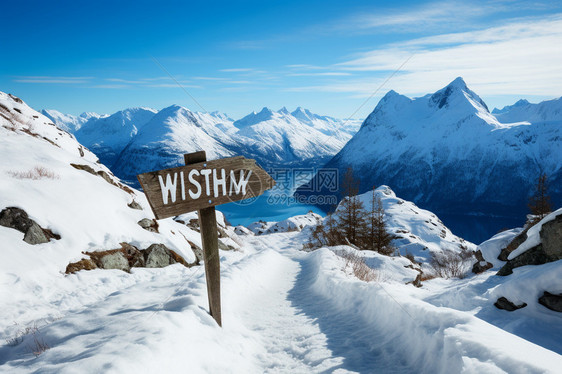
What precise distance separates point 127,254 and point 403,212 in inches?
3844

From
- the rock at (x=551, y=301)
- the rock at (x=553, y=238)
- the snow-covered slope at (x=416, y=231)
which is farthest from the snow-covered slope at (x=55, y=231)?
the snow-covered slope at (x=416, y=231)

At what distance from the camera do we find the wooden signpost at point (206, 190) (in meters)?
5.28

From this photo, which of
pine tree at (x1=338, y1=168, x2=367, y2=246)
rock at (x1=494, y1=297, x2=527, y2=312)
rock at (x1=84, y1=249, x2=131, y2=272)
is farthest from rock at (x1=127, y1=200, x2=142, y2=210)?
pine tree at (x1=338, y1=168, x2=367, y2=246)

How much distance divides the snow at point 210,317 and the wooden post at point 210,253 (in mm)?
267

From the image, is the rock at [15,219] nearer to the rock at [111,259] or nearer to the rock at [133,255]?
the rock at [111,259]

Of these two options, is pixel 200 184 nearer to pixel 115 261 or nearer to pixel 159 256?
pixel 115 261

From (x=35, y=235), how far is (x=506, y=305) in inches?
576

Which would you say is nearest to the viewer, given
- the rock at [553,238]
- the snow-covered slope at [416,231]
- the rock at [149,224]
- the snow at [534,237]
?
the rock at [553,238]

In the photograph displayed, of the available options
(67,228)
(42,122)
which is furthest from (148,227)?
(42,122)

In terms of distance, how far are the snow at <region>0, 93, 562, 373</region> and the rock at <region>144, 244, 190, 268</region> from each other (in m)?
0.40

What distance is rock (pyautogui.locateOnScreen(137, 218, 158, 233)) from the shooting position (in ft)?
46.4

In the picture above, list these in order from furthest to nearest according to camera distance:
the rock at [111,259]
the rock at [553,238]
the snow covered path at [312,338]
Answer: the rock at [111,259] < the rock at [553,238] < the snow covered path at [312,338]

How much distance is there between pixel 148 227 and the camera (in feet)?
46.9

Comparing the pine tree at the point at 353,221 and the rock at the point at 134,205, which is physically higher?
the rock at the point at 134,205
